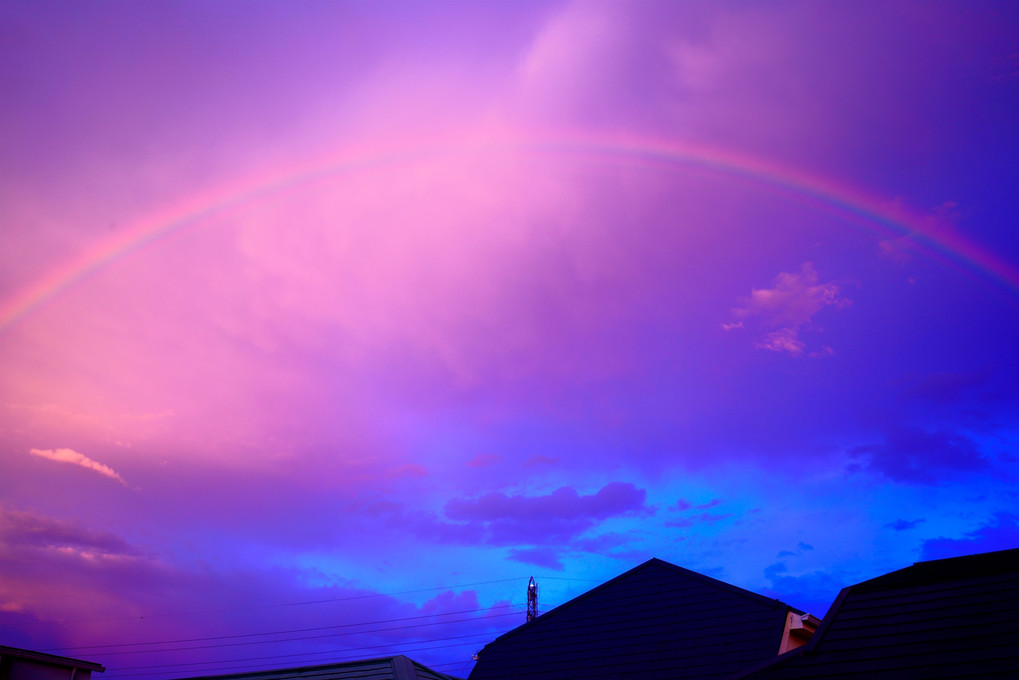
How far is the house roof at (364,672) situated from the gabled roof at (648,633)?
4511 millimetres

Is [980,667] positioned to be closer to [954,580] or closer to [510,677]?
[954,580]

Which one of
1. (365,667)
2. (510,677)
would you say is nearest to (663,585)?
(510,677)

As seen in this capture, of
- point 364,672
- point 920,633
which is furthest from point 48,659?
point 920,633

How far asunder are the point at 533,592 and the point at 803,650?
2478 centimetres

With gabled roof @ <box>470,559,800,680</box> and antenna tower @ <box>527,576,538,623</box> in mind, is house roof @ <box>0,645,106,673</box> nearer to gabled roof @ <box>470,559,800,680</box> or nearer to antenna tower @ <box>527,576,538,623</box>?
gabled roof @ <box>470,559,800,680</box>

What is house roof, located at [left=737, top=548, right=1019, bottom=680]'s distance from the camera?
40.5ft

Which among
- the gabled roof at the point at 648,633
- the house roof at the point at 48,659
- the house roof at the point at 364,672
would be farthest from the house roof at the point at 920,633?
the house roof at the point at 48,659

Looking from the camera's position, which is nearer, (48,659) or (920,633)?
(920,633)

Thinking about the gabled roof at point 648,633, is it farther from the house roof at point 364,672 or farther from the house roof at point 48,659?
the house roof at point 48,659

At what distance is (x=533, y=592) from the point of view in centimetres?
3731

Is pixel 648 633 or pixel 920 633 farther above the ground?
pixel 648 633

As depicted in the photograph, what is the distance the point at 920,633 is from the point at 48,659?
2387 cm

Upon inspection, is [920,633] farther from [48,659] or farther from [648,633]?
[48,659]

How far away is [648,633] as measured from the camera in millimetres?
22984
